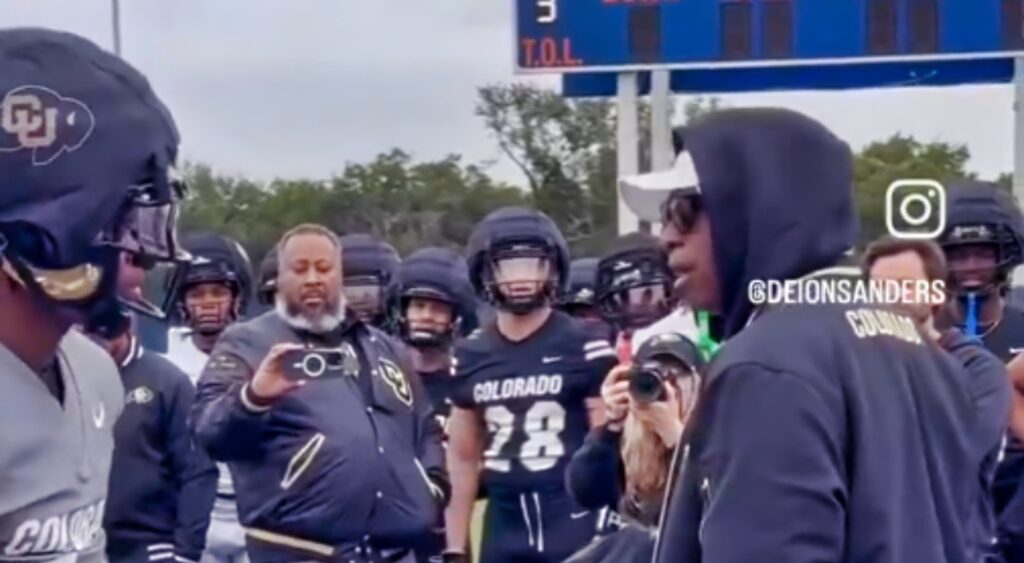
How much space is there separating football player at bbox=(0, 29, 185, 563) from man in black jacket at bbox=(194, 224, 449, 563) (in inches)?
105

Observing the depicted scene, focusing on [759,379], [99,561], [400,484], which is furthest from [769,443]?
[400,484]

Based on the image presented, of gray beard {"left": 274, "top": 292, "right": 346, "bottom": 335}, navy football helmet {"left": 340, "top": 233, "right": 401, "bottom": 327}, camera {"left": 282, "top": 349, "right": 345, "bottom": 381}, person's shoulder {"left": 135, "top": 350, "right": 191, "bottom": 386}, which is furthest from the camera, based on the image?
navy football helmet {"left": 340, "top": 233, "right": 401, "bottom": 327}

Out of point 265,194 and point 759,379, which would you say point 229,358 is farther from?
point 265,194

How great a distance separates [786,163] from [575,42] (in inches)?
488

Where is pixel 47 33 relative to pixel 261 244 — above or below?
above

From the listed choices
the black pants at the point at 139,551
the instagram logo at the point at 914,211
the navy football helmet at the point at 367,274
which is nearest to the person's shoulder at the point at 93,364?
the instagram logo at the point at 914,211

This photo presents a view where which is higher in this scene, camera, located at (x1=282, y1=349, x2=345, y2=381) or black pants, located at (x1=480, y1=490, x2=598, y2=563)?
camera, located at (x1=282, y1=349, x2=345, y2=381)

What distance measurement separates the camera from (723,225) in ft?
10.4

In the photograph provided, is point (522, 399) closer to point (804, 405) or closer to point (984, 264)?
point (984, 264)

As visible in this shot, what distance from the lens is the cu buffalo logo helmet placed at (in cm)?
290

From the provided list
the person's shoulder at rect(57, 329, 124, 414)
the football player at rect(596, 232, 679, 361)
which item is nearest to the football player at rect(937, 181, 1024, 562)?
the football player at rect(596, 232, 679, 361)

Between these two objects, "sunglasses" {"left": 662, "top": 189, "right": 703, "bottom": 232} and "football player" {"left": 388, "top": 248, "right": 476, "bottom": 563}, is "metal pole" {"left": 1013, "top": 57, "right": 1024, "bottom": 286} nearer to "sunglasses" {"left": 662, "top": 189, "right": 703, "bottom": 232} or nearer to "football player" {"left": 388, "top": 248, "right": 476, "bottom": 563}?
"football player" {"left": 388, "top": 248, "right": 476, "bottom": 563}

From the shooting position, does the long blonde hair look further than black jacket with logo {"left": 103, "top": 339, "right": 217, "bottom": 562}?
No

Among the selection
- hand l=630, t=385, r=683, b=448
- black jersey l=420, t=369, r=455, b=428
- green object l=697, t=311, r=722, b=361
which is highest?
green object l=697, t=311, r=722, b=361
